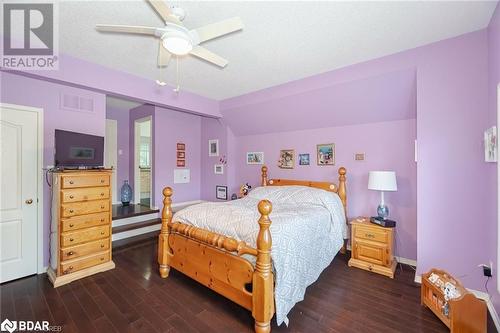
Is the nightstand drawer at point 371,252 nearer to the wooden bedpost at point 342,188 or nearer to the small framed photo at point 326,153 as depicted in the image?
the wooden bedpost at point 342,188

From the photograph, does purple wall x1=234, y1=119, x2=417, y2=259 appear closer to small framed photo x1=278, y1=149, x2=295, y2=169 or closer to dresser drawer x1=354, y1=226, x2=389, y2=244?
small framed photo x1=278, y1=149, x2=295, y2=169

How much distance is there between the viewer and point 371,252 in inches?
117

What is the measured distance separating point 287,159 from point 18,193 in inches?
153

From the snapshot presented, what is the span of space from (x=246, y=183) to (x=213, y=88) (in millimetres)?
2104

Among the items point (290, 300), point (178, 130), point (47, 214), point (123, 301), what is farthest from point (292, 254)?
point (178, 130)

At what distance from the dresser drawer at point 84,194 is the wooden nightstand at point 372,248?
3.39 m

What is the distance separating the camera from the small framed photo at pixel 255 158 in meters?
4.73

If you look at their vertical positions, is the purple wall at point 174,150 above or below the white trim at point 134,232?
above

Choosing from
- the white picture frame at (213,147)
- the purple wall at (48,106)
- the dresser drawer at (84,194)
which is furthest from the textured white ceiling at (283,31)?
the white picture frame at (213,147)

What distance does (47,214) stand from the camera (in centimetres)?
293

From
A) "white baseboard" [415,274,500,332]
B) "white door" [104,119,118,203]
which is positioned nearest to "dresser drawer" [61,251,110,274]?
"white door" [104,119,118,203]

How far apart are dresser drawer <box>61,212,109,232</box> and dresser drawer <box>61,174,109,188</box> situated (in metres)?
0.39

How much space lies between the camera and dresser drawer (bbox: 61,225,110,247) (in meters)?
2.65

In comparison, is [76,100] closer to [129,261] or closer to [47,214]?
[47,214]
